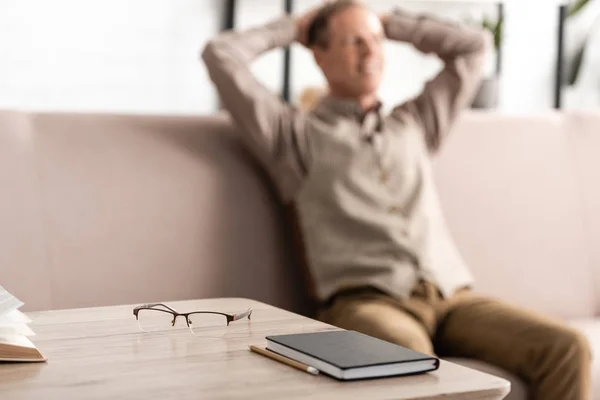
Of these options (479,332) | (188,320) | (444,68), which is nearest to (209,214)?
(479,332)

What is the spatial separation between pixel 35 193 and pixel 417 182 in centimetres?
83

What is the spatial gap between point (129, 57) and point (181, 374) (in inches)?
96.7

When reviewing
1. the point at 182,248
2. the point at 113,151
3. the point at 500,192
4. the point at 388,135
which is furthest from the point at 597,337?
the point at 113,151

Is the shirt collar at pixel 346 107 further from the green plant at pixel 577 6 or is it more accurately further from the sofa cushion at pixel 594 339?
the green plant at pixel 577 6

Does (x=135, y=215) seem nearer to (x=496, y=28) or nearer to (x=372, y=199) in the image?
(x=372, y=199)

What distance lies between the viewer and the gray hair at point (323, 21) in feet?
7.11

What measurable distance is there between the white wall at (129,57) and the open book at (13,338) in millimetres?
2228

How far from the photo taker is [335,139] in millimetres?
2047

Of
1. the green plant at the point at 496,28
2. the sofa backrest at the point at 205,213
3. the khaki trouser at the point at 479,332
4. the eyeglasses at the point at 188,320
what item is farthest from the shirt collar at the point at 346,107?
the green plant at the point at 496,28

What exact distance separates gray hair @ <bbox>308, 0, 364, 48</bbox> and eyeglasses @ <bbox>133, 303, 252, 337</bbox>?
103 cm

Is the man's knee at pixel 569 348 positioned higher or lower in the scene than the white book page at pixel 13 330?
lower

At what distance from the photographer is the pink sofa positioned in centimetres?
185

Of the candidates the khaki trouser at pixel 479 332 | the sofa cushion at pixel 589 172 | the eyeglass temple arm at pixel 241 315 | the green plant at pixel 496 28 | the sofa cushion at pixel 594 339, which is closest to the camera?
the eyeglass temple arm at pixel 241 315

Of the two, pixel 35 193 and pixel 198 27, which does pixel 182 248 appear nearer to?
pixel 35 193
